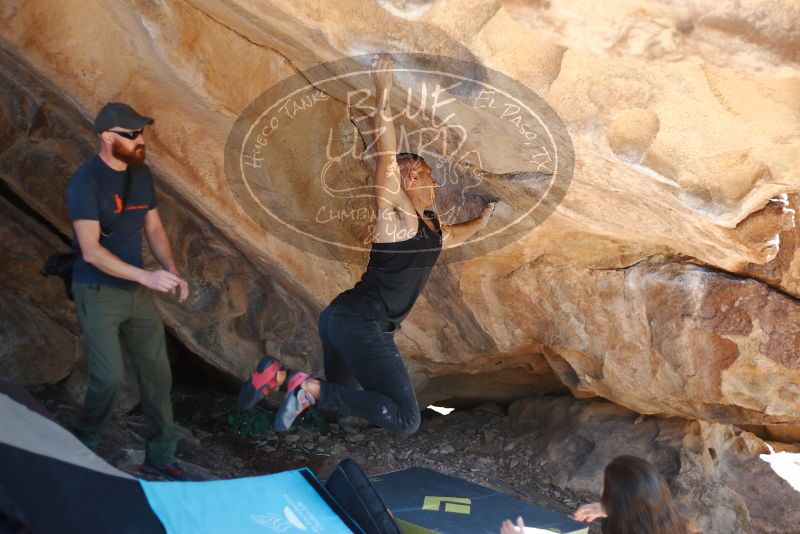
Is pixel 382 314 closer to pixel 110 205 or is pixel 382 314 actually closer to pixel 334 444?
pixel 110 205

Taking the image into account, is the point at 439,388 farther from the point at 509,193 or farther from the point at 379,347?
the point at 379,347

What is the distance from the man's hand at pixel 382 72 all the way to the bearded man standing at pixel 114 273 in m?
1.06

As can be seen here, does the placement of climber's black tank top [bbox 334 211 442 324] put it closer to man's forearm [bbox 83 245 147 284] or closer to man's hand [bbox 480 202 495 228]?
man's hand [bbox 480 202 495 228]

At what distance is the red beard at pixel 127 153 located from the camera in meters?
3.29

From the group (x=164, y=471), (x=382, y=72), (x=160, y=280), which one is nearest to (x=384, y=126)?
(x=382, y=72)

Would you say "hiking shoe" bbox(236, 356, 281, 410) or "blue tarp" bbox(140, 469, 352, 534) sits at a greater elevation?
"hiking shoe" bbox(236, 356, 281, 410)

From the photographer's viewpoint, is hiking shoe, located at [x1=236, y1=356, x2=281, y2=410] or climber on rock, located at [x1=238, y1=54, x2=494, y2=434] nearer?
climber on rock, located at [x1=238, y1=54, x2=494, y2=434]

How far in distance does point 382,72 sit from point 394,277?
814 mm

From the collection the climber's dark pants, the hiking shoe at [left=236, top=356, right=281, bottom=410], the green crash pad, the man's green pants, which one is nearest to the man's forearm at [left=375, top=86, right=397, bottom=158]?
the climber's dark pants

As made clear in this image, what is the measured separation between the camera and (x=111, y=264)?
3207 mm

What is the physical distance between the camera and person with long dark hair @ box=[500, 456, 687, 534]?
228cm

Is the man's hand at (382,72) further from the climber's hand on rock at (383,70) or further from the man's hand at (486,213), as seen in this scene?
the man's hand at (486,213)

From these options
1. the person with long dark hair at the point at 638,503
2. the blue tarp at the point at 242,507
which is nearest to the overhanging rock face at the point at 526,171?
the person with long dark hair at the point at 638,503

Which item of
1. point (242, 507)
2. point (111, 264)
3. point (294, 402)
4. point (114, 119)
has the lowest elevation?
point (242, 507)
